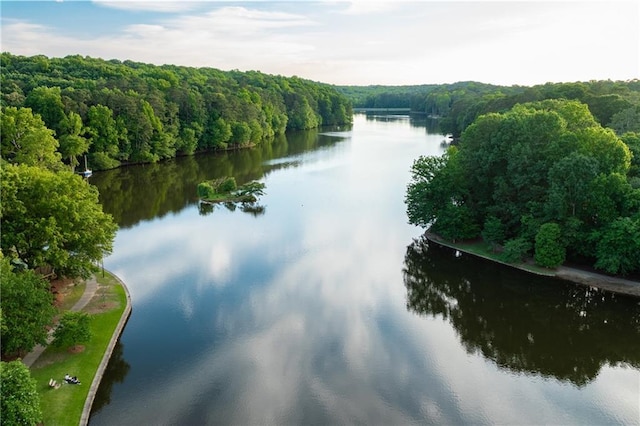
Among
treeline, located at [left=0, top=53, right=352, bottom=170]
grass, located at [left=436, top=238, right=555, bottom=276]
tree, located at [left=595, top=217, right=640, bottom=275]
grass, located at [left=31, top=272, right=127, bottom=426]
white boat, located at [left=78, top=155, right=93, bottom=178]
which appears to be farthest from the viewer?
treeline, located at [left=0, top=53, right=352, bottom=170]

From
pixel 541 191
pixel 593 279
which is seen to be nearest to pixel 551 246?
pixel 593 279

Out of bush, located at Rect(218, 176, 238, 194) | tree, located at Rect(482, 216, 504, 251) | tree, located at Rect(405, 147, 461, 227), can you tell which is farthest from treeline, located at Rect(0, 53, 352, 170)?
tree, located at Rect(482, 216, 504, 251)

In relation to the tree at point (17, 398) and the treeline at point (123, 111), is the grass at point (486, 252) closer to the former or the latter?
the tree at point (17, 398)

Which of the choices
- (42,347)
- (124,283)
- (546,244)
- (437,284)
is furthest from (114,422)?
(546,244)

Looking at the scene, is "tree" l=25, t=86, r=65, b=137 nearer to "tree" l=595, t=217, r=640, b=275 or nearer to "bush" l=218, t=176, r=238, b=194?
"bush" l=218, t=176, r=238, b=194

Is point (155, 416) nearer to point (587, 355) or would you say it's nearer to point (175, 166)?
point (587, 355)

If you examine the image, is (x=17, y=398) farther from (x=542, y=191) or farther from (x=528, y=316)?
(x=542, y=191)

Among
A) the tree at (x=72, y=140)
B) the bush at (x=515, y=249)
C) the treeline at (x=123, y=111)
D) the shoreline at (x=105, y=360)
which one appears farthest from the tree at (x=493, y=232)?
the tree at (x=72, y=140)
